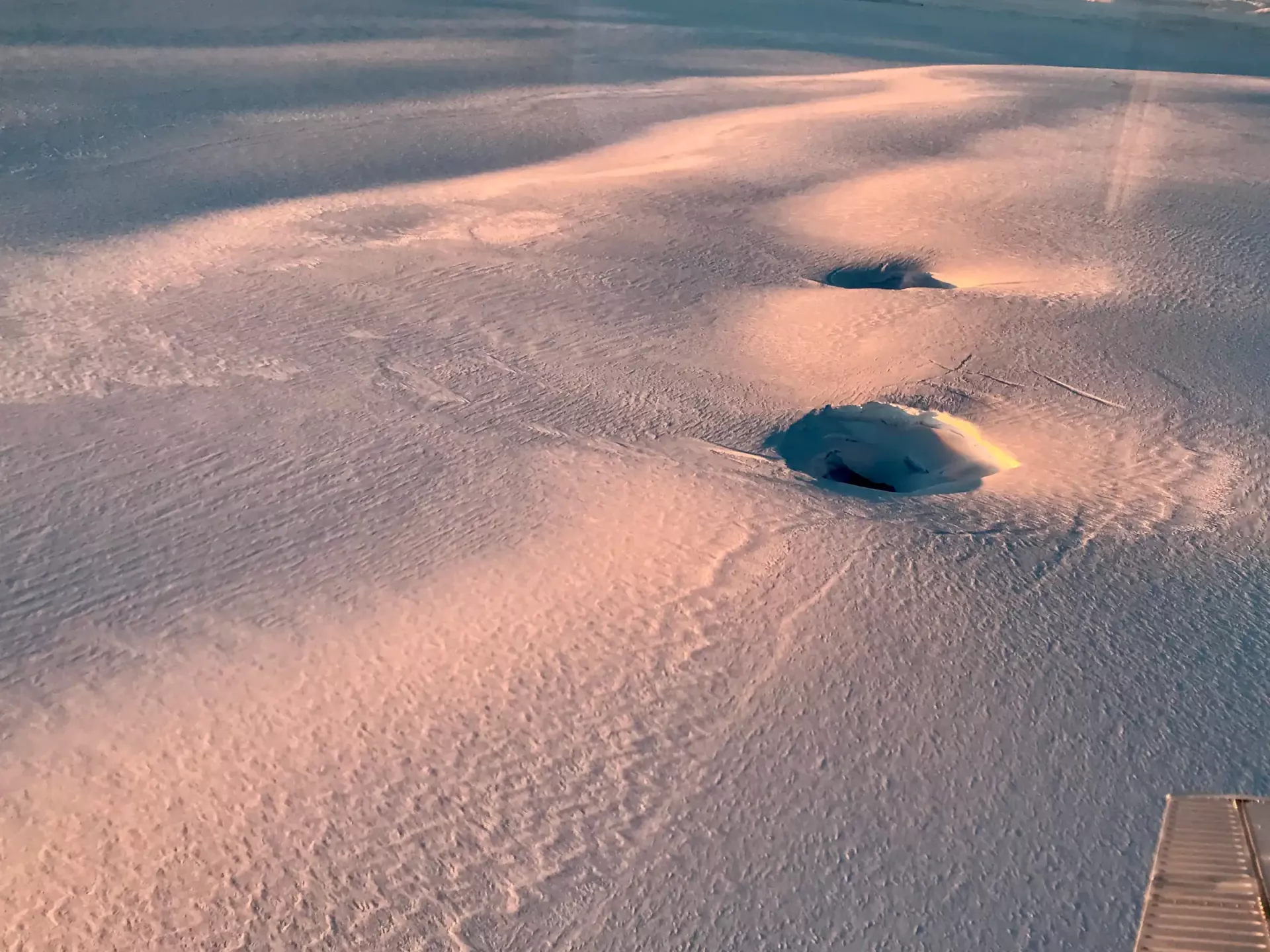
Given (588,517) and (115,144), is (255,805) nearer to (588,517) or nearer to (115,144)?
(588,517)

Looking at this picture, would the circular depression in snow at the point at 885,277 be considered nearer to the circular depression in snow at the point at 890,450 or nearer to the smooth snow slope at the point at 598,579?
the smooth snow slope at the point at 598,579

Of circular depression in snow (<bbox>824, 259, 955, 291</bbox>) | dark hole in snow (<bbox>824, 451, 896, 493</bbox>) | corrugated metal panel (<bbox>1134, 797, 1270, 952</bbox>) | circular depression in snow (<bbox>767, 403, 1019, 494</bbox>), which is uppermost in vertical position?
corrugated metal panel (<bbox>1134, 797, 1270, 952</bbox>)

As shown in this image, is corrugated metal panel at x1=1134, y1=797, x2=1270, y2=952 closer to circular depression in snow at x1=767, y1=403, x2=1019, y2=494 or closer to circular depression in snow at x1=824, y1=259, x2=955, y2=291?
circular depression in snow at x1=767, y1=403, x2=1019, y2=494

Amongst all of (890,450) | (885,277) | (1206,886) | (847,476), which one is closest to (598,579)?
(847,476)

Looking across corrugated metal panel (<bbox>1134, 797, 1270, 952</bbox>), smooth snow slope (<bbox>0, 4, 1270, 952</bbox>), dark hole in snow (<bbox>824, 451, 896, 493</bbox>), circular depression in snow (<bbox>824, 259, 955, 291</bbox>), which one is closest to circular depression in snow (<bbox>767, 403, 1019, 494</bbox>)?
dark hole in snow (<bbox>824, 451, 896, 493</bbox>)

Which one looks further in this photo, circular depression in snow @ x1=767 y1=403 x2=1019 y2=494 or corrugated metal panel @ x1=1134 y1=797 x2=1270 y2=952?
circular depression in snow @ x1=767 y1=403 x2=1019 y2=494

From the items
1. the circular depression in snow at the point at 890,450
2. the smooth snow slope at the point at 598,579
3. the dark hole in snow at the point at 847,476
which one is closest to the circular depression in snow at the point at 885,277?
the smooth snow slope at the point at 598,579

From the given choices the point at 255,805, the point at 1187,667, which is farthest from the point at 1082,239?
the point at 255,805

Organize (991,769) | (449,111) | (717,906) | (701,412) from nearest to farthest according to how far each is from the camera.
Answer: (717,906) < (991,769) < (701,412) < (449,111)
